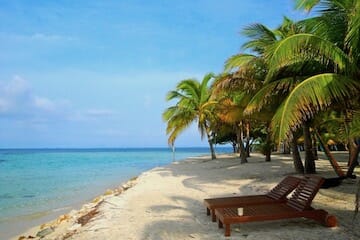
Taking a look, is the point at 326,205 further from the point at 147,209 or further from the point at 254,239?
the point at 147,209

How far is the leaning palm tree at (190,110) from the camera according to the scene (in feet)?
78.8

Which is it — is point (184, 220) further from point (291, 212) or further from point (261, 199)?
point (291, 212)

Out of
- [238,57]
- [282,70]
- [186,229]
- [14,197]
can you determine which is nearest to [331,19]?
[282,70]

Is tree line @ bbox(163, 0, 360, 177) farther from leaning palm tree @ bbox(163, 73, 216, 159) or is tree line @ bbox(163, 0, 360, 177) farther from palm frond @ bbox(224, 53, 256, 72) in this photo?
leaning palm tree @ bbox(163, 73, 216, 159)

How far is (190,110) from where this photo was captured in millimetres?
24156

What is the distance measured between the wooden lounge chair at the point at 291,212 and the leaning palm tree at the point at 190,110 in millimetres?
17032

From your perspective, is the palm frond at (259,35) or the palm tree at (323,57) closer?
the palm tree at (323,57)

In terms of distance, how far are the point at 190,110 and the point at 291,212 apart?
1835 centimetres

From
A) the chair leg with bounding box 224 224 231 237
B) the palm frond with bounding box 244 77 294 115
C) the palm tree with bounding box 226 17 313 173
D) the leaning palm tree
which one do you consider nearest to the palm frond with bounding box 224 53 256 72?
the palm tree with bounding box 226 17 313 173

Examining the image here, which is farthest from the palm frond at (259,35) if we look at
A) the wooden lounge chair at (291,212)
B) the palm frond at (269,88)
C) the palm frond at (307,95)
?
the wooden lounge chair at (291,212)

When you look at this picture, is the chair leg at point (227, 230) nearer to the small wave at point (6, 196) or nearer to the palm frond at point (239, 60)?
the palm frond at point (239, 60)

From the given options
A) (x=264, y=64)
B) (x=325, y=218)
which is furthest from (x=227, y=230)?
(x=264, y=64)

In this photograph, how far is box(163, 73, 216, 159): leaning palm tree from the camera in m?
24.0

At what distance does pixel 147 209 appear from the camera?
8.37 m
